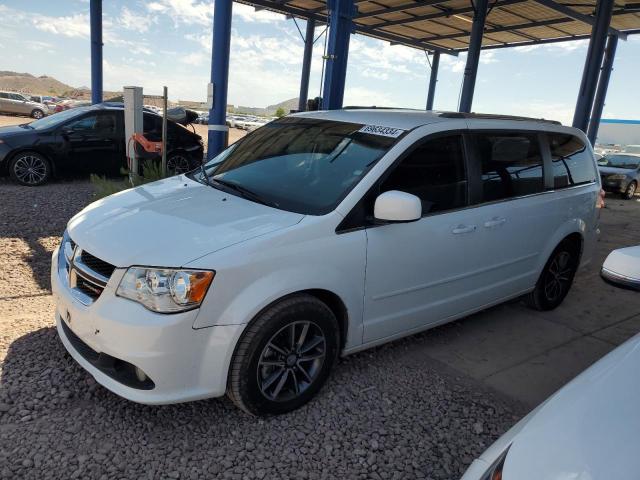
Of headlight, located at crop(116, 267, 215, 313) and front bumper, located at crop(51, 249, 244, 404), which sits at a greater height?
headlight, located at crop(116, 267, 215, 313)

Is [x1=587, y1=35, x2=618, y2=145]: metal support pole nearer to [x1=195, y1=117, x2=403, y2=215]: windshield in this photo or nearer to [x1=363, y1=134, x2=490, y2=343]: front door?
[x1=363, y1=134, x2=490, y2=343]: front door

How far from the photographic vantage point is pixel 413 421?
2967 millimetres

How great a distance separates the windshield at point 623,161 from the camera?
16359 millimetres

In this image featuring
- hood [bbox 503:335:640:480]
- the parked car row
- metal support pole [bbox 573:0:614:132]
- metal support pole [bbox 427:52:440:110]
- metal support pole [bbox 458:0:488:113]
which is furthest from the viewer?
the parked car row

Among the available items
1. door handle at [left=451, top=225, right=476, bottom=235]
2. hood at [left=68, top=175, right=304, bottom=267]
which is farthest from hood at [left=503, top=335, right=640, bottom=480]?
door handle at [left=451, top=225, right=476, bottom=235]

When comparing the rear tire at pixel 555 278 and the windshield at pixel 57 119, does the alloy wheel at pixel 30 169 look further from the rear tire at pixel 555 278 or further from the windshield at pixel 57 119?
the rear tire at pixel 555 278

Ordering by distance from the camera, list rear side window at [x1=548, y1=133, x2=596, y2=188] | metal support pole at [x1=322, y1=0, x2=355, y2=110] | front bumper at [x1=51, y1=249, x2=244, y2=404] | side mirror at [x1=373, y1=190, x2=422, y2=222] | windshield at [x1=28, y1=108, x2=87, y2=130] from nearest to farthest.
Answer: front bumper at [x1=51, y1=249, x2=244, y2=404] < side mirror at [x1=373, y1=190, x2=422, y2=222] < rear side window at [x1=548, y1=133, x2=596, y2=188] < metal support pole at [x1=322, y1=0, x2=355, y2=110] < windshield at [x1=28, y1=108, x2=87, y2=130]

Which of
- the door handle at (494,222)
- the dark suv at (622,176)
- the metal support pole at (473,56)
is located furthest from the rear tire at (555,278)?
the dark suv at (622,176)

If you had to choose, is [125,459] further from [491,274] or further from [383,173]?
[491,274]

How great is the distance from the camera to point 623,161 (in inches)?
655

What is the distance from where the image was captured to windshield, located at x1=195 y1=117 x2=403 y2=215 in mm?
3072

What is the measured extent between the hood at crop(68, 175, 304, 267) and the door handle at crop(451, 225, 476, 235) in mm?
1210

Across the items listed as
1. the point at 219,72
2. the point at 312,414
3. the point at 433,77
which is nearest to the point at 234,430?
the point at 312,414

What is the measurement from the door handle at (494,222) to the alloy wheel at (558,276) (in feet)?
3.81
